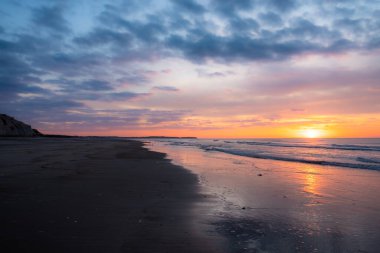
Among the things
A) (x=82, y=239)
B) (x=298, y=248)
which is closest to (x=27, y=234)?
(x=82, y=239)

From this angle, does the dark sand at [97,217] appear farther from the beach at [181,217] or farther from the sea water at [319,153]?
the sea water at [319,153]

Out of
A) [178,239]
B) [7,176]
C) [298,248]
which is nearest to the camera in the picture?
[298,248]

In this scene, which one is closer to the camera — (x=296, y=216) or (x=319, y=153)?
(x=296, y=216)

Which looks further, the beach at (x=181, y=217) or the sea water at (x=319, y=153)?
the sea water at (x=319, y=153)

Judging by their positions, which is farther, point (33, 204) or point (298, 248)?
point (33, 204)

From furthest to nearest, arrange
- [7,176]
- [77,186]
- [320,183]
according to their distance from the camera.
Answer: [320,183]
[7,176]
[77,186]

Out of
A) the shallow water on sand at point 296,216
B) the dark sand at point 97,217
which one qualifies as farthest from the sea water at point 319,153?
the dark sand at point 97,217

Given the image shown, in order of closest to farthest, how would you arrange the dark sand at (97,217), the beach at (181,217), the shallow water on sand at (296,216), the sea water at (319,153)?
the dark sand at (97,217), the beach at (181,217), the shallow water on sand at (296,216), the sea water at (319,153)

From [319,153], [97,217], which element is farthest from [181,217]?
[319,153]

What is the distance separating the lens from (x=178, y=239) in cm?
571

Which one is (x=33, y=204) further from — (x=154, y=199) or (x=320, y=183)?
(x=320, y=183)

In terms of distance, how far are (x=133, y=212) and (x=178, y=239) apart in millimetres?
2169

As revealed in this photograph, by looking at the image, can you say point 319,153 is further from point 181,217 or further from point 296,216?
point 181,217

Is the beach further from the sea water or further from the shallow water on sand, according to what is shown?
the sea water
